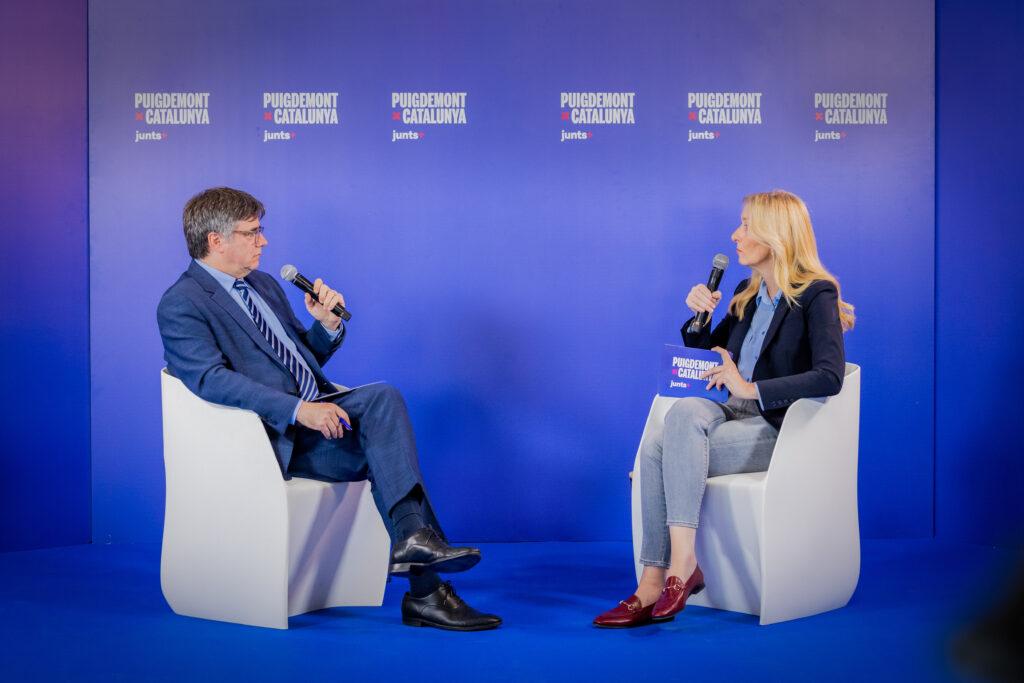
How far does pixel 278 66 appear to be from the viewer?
3.70 meters

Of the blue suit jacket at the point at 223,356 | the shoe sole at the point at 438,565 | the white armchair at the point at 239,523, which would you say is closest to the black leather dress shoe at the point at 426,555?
the shoe sole at the point at 438,565

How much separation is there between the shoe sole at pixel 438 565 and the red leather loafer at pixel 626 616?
Result: 1.31ft

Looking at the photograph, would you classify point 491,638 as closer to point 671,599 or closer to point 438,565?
point 438,565

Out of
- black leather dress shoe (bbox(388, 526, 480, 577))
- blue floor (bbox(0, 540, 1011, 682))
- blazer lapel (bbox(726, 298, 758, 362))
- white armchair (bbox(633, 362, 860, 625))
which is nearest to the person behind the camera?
blue floor (bbox(0, 540, 1011, 682))

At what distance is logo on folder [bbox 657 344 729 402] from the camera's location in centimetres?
266

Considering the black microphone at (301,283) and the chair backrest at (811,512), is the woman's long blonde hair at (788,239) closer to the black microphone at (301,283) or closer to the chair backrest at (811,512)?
the chair backrest at (811,512)

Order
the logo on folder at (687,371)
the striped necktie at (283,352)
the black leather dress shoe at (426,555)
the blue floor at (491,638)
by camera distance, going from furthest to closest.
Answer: the striped necktie at (283,352) → the logo on folder at (687,371) → the black leather dress shoe at (426,555) → the blue floor at (491,638)

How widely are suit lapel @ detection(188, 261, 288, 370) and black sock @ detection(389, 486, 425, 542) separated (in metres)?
0.59

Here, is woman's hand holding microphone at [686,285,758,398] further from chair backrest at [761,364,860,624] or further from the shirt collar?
the shirt collar

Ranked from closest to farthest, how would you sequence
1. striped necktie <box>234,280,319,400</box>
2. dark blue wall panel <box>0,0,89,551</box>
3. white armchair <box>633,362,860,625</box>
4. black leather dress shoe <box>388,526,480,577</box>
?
black leather dress shoe <box>388,526,480,577</box> → white armchair <box>633,362,860,625</box> → striped necktie <box>234,280,319,400</box> → dark blue wall panel <box>0,0,89,551</box>

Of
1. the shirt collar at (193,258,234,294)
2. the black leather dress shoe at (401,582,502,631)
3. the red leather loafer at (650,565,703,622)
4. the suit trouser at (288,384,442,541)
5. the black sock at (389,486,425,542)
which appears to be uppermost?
the shirt collar at (193,258,234,294)

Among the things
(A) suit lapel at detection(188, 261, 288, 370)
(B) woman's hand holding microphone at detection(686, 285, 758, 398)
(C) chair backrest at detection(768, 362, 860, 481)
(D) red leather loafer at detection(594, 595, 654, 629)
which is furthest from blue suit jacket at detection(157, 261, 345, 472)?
(C) chair backrest at detection(768, 362, 860, 481)

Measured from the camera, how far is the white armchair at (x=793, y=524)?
249cm

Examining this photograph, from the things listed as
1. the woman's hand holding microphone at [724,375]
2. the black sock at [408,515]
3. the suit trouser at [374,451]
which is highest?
the woman's hand holding microphone at [724,375]
